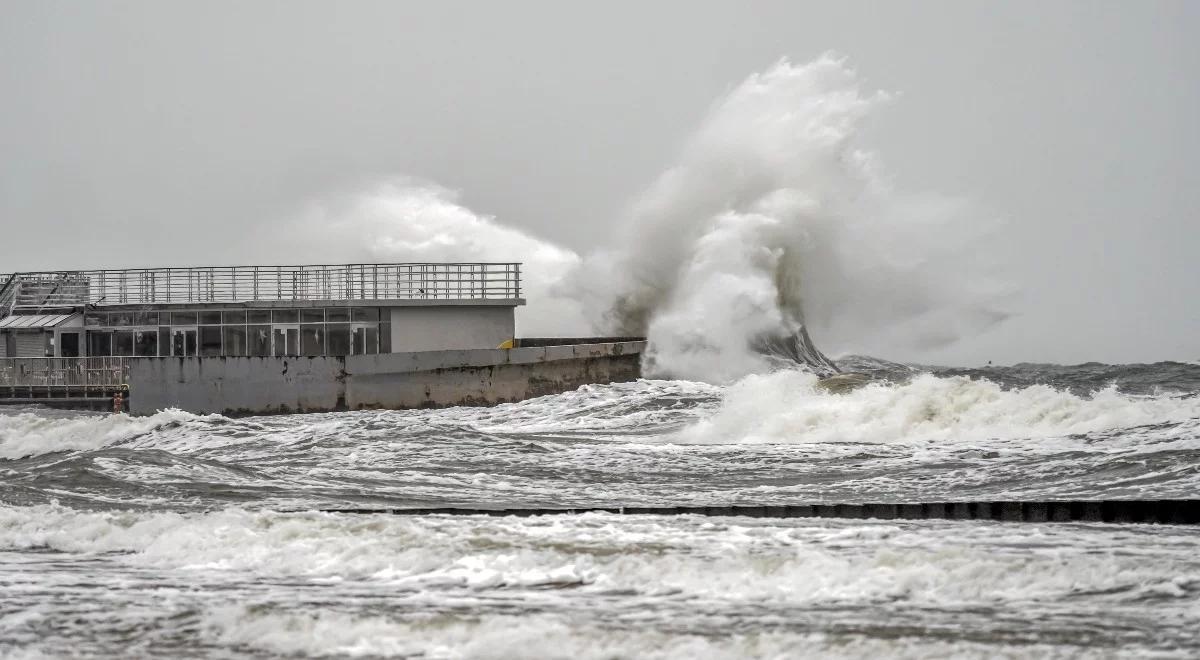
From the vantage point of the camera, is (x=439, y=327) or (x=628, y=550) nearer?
(x=628, y=550)

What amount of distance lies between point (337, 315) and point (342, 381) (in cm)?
448

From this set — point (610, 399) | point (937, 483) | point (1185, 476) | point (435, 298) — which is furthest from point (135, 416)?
point (1185, 476)

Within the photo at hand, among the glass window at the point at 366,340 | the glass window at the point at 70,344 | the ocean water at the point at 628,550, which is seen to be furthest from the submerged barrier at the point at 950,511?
the glass window at the point at 70,344

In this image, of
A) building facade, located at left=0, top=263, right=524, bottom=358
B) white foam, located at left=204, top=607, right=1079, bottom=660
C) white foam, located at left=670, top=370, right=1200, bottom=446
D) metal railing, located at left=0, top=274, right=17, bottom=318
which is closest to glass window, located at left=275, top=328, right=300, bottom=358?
building facade, located at left=0, top=263, right=524, bottom=358

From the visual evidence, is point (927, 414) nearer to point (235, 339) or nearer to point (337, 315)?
point (337, 315)

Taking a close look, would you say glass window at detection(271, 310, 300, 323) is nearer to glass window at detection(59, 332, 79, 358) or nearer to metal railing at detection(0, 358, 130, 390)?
metal railing at detection(0, 358, 130, 390)

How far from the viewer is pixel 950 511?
1229 cm

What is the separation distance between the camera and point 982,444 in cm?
1942

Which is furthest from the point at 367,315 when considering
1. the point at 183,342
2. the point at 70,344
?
the point at 70,344

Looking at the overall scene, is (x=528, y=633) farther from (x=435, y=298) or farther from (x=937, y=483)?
(x=435, y=298)

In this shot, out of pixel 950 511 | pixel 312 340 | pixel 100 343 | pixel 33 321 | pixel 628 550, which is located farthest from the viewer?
pixel 33 321

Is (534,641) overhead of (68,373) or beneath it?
beneath

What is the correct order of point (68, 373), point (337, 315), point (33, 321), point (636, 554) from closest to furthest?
point (636, 554)
point (68, 373)
point (337, 315)
point (33, 321)

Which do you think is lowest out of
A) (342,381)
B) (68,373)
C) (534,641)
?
(534,641)
